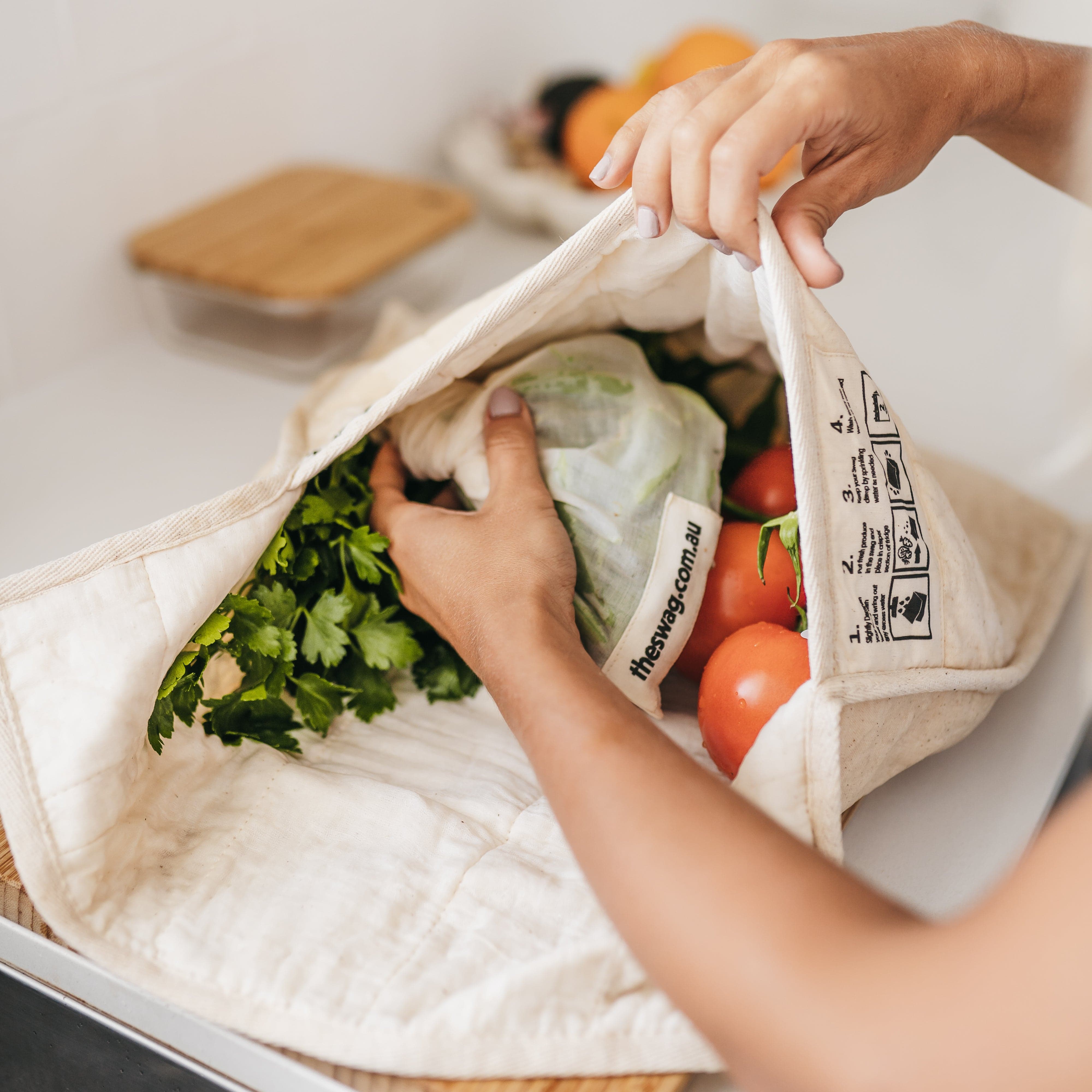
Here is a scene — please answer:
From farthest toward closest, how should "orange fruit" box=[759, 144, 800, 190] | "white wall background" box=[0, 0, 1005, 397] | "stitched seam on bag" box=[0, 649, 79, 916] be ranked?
"orange fruit" box=[759, 144, 800, 190] < "white wall background" box=[0, 0, 1005, 397] < "stitched seam on bag" box=[0, 649, 79, 916]

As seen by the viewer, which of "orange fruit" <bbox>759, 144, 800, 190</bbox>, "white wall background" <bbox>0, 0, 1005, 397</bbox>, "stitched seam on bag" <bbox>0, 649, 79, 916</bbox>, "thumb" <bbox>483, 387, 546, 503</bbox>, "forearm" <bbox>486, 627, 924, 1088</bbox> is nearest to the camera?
"forearm" <bbox>486, 627, 924, 1088</bbox>

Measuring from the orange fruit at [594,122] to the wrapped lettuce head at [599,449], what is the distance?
63cm

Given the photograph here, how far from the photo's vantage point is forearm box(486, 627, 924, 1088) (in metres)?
0.32

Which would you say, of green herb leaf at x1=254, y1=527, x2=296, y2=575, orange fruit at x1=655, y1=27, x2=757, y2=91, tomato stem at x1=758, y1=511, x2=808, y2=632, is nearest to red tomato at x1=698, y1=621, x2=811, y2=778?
tomato stem at x1=758, y1=511, x2=808, y2=632

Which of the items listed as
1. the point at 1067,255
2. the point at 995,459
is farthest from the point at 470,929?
the point at 1067,255

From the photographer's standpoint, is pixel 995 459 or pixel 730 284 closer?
pixel 730 284

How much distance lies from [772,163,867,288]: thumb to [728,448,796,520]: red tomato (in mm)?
157

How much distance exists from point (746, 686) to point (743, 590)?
0.25 feet

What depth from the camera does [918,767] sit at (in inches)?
23.0

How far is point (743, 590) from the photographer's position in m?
0.56

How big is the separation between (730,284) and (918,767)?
298mm

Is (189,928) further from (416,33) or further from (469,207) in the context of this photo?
(416,33)

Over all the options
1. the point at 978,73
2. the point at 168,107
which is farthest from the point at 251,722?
the point at 168,107

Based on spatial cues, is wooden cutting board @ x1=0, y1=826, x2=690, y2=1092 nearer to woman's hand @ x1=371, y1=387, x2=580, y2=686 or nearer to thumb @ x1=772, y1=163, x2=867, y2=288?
woman's hand @ x1=371, y1=387, x2=580, y2=686
